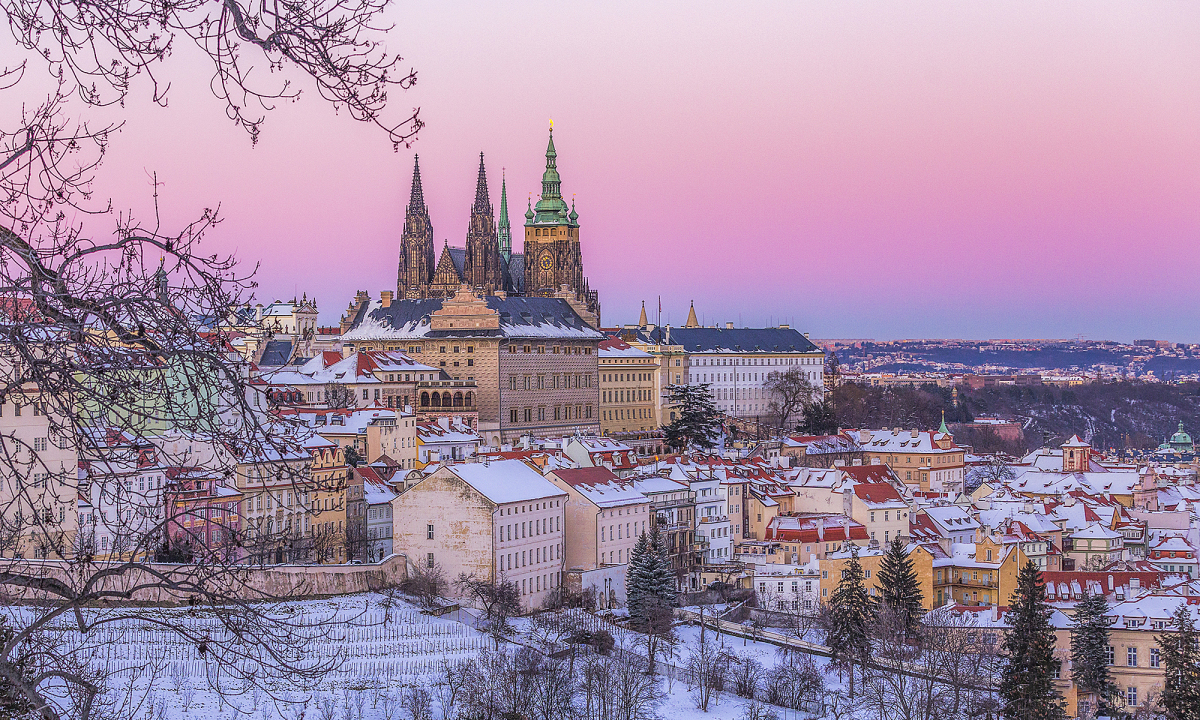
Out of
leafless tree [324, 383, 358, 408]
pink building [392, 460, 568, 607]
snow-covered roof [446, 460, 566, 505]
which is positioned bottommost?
pink building [392, 460, 568, 607]

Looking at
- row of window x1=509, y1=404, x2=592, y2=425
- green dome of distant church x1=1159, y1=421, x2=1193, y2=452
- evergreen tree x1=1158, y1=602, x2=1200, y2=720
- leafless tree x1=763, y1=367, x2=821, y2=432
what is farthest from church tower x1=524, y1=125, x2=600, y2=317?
evergreen tree x1=1158, y1=602, x2=1200, y2=720

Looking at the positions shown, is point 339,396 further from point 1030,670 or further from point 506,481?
point 1030,670

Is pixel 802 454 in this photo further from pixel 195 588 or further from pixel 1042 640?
pixel 195 588

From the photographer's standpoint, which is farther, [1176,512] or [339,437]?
[1176,512]

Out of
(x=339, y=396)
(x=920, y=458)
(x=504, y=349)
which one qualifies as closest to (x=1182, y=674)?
(x=339, y=396)

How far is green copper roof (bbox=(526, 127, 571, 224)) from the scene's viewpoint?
105625 mm

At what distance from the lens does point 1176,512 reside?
221ft

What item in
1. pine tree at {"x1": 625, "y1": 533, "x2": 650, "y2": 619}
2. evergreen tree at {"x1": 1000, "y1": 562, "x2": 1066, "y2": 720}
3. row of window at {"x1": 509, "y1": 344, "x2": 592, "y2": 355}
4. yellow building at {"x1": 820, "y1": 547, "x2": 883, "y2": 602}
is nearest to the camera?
Result: evergreen tree at {"x1": 1000, "y1": 562, "x2": 1066, "y2": 720}

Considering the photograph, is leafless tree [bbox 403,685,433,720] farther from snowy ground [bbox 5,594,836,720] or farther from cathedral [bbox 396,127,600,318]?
cathedral [bbox 396,127,600,318]

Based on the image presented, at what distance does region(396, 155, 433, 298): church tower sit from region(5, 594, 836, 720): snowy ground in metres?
61.0

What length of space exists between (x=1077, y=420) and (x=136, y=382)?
156 meters

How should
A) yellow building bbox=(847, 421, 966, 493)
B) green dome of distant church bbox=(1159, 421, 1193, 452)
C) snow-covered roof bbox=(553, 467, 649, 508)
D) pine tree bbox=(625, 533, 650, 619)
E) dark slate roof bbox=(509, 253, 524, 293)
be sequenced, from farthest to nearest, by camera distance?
1. green dome of distant church bbox=(1159, 421, 1193, 452)
2. dark slate roof bbox=(509, 253, 524, 293)
3. yellow building bbox=(847, 421, 966, 493)
4. snow-covered roof bbox=(553, 467, 649, 508)
5. pine tree bbox=(625, 533, 650, 619)

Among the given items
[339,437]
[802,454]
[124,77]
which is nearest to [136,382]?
[124,77]

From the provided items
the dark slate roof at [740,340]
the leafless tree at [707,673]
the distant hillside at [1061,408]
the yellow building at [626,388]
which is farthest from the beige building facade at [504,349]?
the leafless tree at [707,673]
